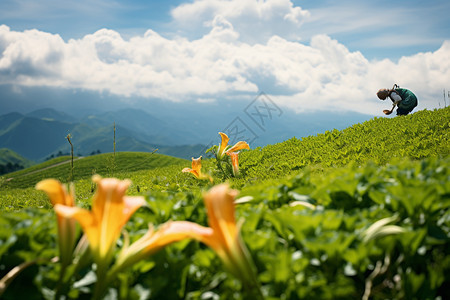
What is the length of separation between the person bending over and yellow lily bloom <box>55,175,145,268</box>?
44.5 ft

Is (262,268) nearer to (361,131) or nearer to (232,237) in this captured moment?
(232,237)

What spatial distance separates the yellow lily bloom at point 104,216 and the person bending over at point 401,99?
13.6m

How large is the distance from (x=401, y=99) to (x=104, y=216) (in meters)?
13.9

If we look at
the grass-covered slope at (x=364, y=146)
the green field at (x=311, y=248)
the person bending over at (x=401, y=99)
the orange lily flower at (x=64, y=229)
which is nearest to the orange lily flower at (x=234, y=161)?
the grass-covered slope at (x=364, y=146)

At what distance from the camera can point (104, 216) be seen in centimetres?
185

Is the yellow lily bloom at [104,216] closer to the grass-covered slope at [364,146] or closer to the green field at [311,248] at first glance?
the green field at [311,248]

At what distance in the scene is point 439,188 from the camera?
2.44 metres

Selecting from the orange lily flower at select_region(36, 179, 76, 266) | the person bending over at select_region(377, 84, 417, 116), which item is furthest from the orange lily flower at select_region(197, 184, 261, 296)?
the person bending over at select_region(377, 84, 417, 116)

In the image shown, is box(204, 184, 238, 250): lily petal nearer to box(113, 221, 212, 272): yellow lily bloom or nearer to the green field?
box(113, 221, 212, 272): yellow lily bloom

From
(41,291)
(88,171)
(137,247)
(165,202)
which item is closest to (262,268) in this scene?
(137,247)

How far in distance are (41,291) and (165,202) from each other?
1.03m

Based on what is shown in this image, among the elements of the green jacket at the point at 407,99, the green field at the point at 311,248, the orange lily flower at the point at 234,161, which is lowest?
the orange lily flower at the point at 234,161

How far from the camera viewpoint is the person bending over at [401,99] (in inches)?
518

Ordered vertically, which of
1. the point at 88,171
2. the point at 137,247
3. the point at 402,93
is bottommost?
the point at 88,171
